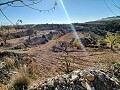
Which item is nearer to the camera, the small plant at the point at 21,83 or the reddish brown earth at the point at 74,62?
the small plant at the point at 21,83

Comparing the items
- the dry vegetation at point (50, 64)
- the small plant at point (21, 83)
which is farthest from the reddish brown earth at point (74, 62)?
the small plant at point (21, 83)

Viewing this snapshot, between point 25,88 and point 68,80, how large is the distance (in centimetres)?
189

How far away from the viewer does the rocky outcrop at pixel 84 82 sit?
714 centimetres

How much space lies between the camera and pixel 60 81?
731 cm

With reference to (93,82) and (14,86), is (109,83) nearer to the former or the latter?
(93,82)

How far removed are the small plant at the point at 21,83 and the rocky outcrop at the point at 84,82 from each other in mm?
1234

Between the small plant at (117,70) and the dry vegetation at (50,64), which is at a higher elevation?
the small plant at (117,70)

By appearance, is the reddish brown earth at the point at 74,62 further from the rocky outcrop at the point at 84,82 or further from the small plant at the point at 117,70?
the rocky outcrop at the point at 84,82

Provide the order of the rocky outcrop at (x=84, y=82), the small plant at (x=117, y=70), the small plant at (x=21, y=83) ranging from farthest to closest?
the small plant at (x=117, y=70) → the small plant at (x=21, y=83) → the rocky outcrop at (x=84, y=82)

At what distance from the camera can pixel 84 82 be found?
730 cm

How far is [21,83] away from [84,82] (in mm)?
2498

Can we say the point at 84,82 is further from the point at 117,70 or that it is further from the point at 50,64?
the point at 50,64

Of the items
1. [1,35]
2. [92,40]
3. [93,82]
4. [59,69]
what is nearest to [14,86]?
[93,82]

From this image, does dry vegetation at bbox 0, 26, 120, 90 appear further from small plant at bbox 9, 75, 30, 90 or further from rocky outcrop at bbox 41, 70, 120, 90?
rocky outcrop at bbox 41, 70, 120, 90
